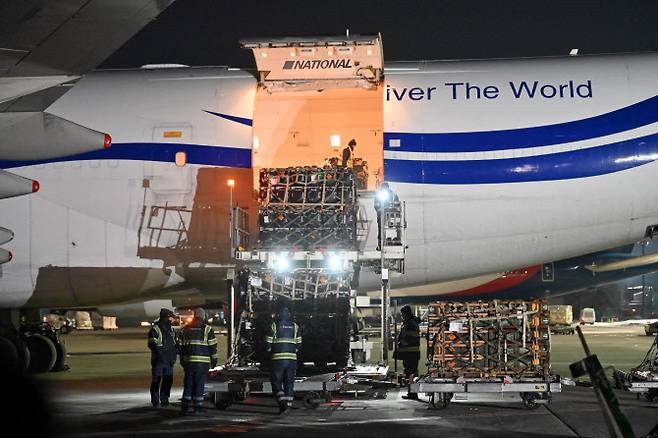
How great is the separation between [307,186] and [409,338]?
3.45 meters

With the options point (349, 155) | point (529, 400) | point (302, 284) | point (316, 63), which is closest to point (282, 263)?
point (302, 284)

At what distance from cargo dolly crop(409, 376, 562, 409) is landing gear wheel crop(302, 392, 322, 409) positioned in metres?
1.62

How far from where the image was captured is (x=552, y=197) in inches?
689

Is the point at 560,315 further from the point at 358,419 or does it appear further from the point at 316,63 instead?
the point at 358,419

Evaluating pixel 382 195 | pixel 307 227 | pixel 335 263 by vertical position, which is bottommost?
pixel 335 263

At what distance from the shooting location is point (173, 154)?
60.0ft

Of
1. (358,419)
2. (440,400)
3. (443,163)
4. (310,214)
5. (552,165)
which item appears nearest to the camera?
(358,419)

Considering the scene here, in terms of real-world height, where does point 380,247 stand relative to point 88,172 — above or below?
below

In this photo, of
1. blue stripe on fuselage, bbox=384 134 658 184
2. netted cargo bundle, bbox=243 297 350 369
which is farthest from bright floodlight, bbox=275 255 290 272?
blue stripe on fuselage, bbox=384 134 658 184

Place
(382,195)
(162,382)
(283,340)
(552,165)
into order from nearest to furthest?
(283,340)
(162,382)
(382,195)
(552,165)

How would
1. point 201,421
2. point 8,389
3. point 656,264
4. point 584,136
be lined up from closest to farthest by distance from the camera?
point 8,389
point 201,421
point 584,136
point 656,264

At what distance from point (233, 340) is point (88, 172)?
507 centimetres

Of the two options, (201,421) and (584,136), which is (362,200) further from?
(201,421)

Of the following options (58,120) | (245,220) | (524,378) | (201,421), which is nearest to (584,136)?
(524,378)
